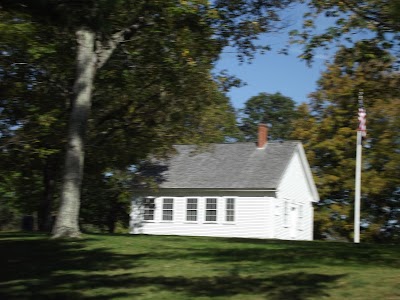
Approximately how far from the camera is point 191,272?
9.31 m

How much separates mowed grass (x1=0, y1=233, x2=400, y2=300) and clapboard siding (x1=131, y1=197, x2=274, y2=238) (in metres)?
18.9

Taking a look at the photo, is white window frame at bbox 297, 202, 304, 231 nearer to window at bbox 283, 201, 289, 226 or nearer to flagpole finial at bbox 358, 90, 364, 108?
window at bbox 283, 201, 289, 226

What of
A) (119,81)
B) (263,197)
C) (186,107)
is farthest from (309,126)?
(119,81)

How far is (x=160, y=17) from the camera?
17734mm

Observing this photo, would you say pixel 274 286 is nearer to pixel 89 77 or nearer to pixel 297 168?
pixel 89 77

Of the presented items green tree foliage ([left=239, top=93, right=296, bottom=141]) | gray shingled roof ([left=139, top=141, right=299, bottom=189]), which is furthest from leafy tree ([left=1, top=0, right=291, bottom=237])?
green tree foliage ([left=239, top=93, right=296, bottom=141])

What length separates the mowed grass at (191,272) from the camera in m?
7.64

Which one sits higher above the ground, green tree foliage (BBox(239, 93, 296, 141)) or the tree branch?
green tree foliage (BBox(239, 93, 296, 141))

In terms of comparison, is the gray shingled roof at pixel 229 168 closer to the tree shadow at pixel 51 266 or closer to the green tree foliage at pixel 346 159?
the green tree foliage at pixel 346 159

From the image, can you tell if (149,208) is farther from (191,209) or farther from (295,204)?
(295,204)

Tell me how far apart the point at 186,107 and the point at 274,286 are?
1660cm

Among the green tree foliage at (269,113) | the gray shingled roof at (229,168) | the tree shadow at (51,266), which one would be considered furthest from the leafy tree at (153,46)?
the green tree foliage at (269,113)

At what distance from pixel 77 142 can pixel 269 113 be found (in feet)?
202

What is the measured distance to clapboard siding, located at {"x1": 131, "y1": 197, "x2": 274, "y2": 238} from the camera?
32.1m
